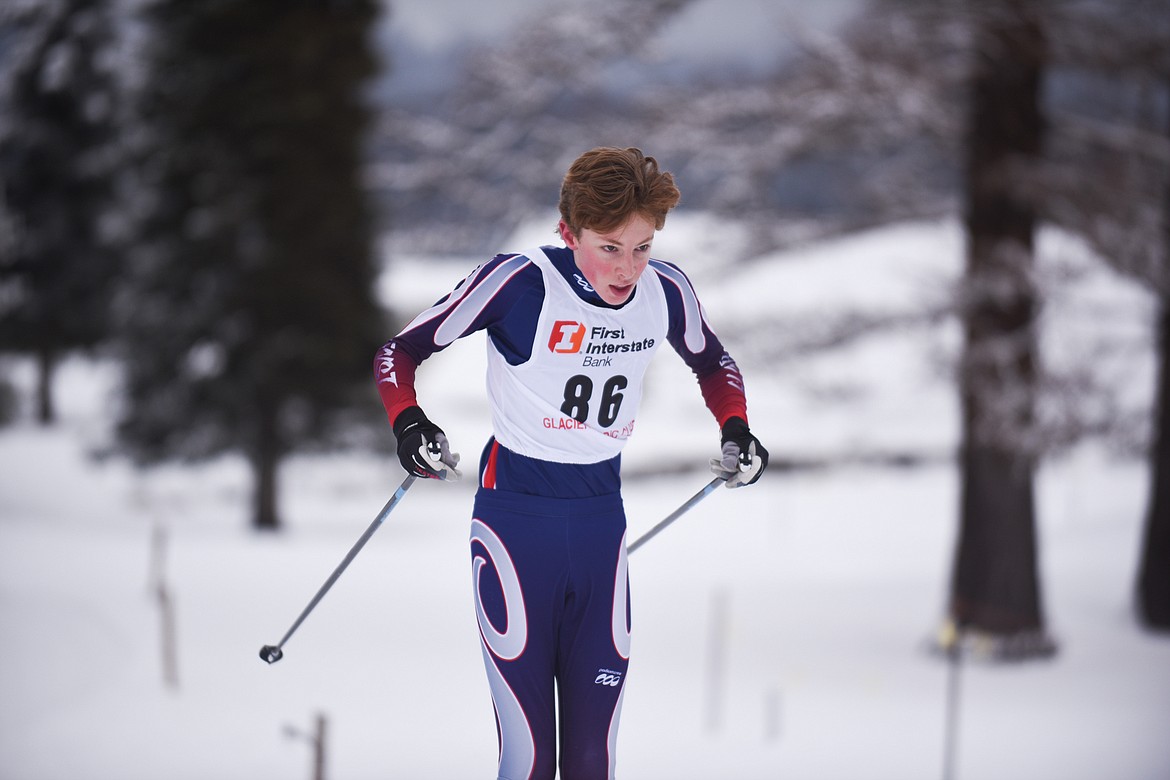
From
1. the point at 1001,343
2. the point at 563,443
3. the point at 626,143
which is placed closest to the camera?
the point at 563,443

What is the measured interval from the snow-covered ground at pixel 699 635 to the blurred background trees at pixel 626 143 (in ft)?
1.21

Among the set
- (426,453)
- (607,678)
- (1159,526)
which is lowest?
(607,678)

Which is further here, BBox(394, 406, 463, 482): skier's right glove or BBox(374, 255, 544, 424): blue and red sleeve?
BBox(374, 255, 544, 424): blue and red sleeve

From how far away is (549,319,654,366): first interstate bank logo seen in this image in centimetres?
254

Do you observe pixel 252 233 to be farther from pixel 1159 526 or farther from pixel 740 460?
pixel 740 460

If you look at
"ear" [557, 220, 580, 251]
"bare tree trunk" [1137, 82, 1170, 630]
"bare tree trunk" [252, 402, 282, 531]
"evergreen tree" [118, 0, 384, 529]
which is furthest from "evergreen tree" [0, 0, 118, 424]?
"ear" [557, 220, 580, 251]

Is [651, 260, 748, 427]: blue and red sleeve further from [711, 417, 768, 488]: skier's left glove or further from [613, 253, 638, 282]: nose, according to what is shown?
[613, 253, 638, 282]: nose

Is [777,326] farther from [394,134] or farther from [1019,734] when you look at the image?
[394,134]

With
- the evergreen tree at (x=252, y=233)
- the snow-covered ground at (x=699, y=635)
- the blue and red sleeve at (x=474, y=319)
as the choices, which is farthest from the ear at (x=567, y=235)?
the evergreen tree at (x=252, y=233)

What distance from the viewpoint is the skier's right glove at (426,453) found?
2355mm

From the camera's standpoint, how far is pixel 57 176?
58.1 ft

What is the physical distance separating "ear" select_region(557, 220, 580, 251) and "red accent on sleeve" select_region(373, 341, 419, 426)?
47 cm

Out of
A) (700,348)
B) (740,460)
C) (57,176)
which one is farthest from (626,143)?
(57,176)

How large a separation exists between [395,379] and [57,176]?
58.1 feet
